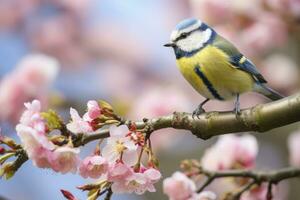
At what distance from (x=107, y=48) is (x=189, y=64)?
9.17 ft

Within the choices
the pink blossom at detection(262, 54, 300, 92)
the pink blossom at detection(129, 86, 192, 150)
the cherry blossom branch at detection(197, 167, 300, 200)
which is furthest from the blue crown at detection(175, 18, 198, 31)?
the pink blossom at detection(262, 54, 300, 92)

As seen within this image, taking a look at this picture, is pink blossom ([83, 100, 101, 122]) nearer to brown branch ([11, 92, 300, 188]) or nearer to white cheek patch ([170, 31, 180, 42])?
brown branch ([11, 92, 300, 188])

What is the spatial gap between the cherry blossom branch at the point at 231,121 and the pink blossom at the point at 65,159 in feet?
0.12

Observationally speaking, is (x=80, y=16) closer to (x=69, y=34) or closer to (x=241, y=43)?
(x=69, y=34)

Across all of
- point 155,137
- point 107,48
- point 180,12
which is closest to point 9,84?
point 155,137

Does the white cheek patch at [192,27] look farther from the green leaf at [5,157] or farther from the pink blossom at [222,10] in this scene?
Answer: the pink blossom at [222,10]

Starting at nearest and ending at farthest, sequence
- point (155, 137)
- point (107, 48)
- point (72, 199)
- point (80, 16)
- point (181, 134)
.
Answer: point (72, 199) < point (155, 137) < point (181, 134) < point (80, 16) < point (107, 48)

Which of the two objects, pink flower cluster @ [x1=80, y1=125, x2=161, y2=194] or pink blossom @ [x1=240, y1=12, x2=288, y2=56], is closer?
pink flower cluster @ [x1=80, y1=125, x2=161, y2=194]

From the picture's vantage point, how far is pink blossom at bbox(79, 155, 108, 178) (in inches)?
45.9

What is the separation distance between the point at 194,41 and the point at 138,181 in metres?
0.44

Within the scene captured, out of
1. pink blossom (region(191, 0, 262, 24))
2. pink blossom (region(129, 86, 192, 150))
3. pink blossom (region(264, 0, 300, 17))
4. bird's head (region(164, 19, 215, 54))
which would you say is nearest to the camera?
bird's head (region(164, 19, 215, 54))

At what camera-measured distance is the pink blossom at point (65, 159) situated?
1107 millimetres

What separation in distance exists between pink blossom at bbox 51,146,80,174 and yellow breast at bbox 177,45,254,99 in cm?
38

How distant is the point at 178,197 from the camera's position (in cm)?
144
